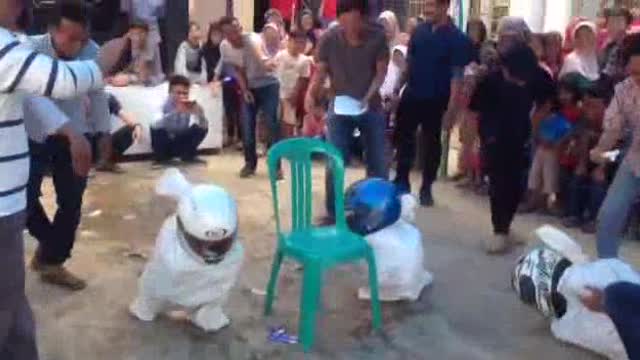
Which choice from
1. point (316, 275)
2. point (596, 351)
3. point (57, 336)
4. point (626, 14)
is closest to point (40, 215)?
point (57, 336)

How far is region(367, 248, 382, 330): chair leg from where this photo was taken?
4.91 meters

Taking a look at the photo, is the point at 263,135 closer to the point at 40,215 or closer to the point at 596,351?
the point at 40,215

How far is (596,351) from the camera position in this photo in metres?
4.63

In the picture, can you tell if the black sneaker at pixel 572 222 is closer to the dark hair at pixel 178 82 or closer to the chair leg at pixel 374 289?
the chair leg at pixel 374 289

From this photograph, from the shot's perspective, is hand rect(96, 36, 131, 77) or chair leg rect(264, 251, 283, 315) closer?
hand rect(96, 36, 131, 77)

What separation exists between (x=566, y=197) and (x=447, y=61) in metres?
1.33

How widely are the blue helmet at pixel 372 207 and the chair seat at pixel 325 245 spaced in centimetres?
23

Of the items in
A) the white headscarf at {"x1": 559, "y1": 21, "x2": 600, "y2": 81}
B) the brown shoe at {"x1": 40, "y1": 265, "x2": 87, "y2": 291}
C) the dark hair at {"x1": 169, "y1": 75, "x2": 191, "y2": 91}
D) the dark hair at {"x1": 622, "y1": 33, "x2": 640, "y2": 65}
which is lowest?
→ the brown shoe at {"x1": 40, "y1": 265, "x2": 87, "y2": 291}

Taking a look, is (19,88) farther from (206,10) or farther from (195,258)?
(206,10)

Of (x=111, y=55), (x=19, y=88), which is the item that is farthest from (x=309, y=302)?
(x=19, y=88)

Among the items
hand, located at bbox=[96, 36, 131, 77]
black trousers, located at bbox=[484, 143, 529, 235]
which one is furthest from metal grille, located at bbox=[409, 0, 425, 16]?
hand, located at bbox=[96, 36, 131, 77]

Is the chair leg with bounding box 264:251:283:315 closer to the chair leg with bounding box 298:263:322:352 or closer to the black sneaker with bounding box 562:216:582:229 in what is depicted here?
the chair leg with bounding box 298:263:322:352

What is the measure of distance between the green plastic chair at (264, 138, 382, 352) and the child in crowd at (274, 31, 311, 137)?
5.14m

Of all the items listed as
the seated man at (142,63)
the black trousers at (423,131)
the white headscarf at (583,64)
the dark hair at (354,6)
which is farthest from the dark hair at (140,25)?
the dark hair at (354,6)
